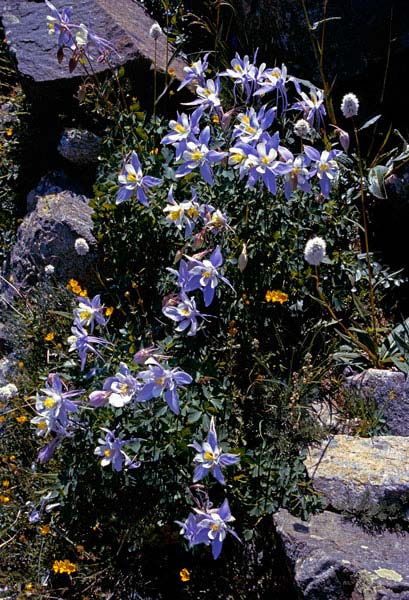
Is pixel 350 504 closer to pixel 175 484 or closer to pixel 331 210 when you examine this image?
pixel 175 484

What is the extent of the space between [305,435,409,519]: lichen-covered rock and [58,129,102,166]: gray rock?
2430 mm

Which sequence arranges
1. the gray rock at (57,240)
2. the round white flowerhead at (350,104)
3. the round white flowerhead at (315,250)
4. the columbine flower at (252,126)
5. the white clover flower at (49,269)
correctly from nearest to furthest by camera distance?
the round white flowerhead at (315,250) < the columbine flower at (252,126) < the round white flowerhead at (350,104) < the white clover flower at (49,269) < the gray rock at (57,240)

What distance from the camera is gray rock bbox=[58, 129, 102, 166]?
4238 millimetres

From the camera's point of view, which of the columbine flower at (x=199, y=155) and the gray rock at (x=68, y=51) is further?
the gray rock at (x=68, y=51)

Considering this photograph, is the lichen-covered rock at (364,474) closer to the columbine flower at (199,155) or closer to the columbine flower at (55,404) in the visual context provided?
the columbine flower at (55,404)

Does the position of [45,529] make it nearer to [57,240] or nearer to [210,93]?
[57,240]

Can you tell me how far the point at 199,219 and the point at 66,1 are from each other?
8.72ft

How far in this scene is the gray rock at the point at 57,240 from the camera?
4055 millimetres

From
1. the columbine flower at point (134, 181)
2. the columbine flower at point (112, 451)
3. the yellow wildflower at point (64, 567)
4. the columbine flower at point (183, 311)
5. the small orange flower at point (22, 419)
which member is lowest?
the yellow wildflower at point (64, 567)

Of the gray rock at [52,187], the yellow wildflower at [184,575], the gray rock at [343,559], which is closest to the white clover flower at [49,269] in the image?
the gray rock at [52,187]

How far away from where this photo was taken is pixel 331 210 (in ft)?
10.7

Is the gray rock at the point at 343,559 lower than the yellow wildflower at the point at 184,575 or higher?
higher

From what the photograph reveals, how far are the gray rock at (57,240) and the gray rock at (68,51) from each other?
2.32 ft

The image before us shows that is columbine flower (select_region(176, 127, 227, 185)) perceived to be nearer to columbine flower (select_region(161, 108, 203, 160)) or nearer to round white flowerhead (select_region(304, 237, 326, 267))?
columbine flower (select_region(161, 108, 203, 160))
